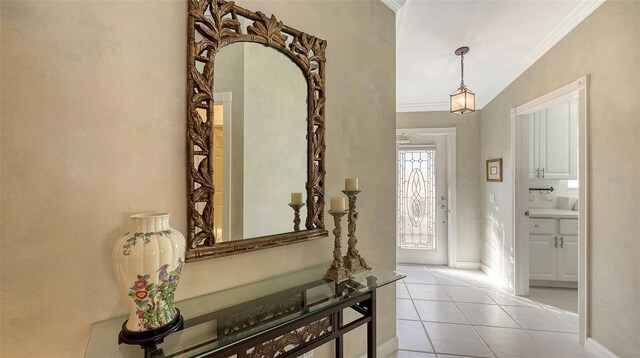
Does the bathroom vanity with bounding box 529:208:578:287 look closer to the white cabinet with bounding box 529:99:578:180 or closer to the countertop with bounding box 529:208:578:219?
the countertop with bounding box 529:208:578:219

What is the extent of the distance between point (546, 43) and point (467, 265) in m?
3.12

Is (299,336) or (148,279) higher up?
(148,279)

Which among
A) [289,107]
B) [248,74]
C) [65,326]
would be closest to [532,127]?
[289,107]

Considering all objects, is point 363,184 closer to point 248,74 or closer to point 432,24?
point 248,74

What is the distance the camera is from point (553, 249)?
3412 millimetres

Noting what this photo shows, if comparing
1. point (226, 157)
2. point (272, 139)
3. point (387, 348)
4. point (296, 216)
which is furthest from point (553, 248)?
point (226, 157)

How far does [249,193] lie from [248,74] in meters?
0.59

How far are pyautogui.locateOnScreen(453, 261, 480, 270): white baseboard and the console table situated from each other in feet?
10.7

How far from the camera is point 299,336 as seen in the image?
1313 mm

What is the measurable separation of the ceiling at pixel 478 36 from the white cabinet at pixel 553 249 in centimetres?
183

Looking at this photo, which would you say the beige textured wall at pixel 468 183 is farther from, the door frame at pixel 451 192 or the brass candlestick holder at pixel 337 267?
the brass candlestick holder at pixel 337 267

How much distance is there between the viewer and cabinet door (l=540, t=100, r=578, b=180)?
357 centimetres

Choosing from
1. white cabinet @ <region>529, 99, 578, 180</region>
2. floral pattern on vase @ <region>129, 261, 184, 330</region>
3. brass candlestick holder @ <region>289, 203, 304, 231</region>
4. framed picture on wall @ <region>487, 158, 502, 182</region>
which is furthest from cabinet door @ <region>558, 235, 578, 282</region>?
floral pattern on vase @ <region>129, 261, 184, 330</region>

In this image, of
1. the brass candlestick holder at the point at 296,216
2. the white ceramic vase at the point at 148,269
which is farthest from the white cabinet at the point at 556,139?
the white ceramic vase at the point at 148,269
